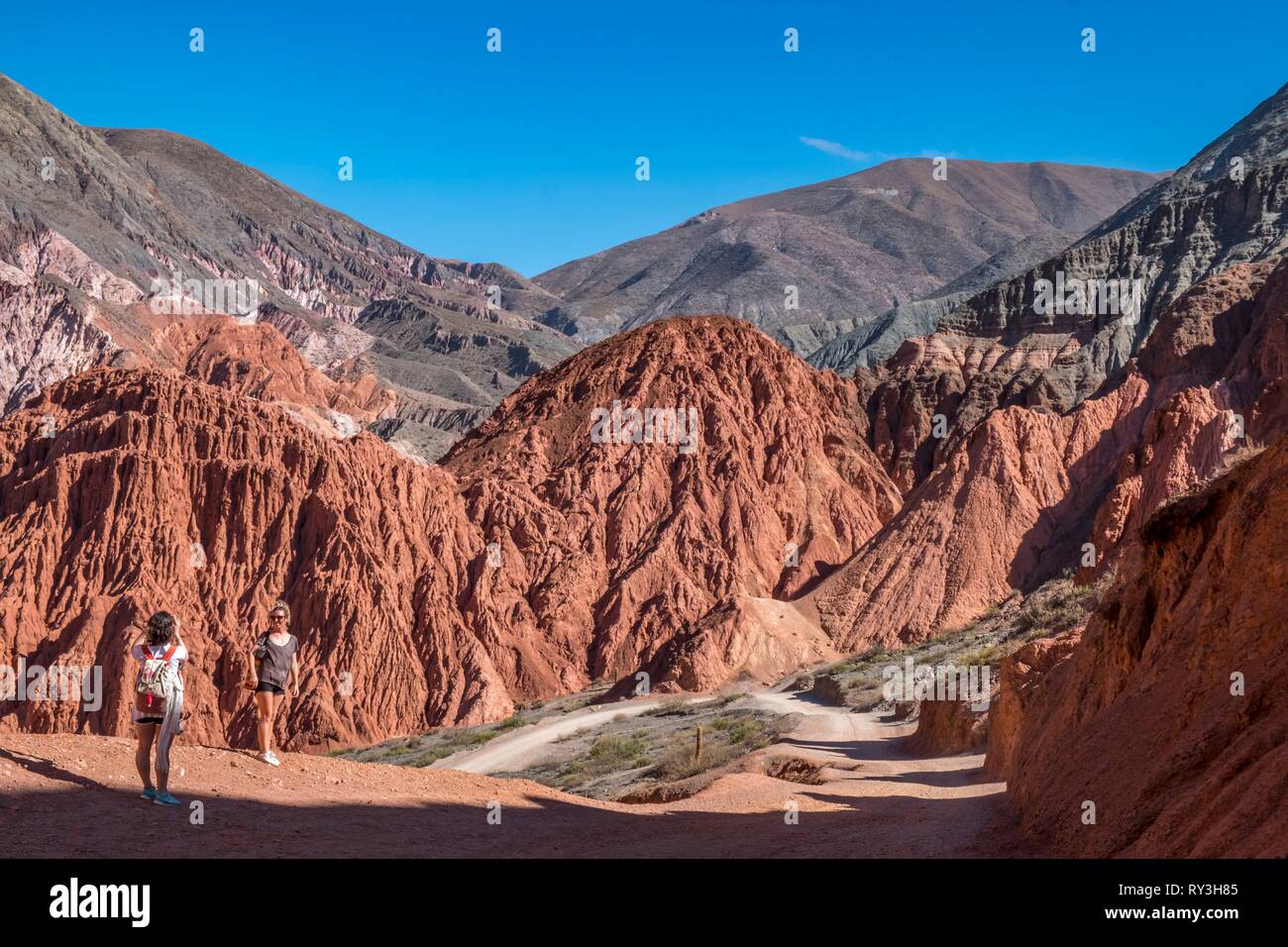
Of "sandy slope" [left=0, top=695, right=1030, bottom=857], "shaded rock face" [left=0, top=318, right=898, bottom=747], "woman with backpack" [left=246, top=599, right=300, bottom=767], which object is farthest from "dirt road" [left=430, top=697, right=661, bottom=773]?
"woman with backpack" [left=246, top=599, right=300, bottom=767]

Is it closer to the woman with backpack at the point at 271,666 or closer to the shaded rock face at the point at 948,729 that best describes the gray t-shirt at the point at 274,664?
the woman with backpack at the point at 271,666

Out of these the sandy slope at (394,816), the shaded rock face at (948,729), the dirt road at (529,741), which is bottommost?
the dirt road at (529,741)

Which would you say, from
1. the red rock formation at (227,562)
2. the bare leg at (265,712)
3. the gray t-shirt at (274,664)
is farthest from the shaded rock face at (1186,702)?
the red rock formation at (227,562)

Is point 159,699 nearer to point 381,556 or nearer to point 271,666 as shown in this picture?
point 271,666

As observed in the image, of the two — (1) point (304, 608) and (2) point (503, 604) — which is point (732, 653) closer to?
(2) point (503, 604)

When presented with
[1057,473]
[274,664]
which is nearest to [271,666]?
[274,664]
